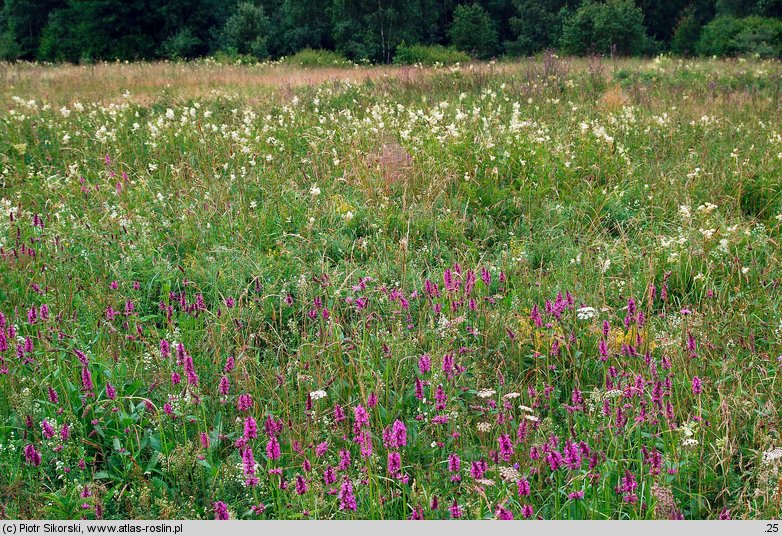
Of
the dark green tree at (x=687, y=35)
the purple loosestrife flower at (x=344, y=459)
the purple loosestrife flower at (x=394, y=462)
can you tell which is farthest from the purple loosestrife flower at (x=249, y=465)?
the dark green tree at (x=687, y=35)

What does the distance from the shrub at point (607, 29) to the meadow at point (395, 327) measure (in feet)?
80.6

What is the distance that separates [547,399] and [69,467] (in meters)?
2.00

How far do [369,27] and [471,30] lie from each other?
5.94 meters

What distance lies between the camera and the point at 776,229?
16.9 ft

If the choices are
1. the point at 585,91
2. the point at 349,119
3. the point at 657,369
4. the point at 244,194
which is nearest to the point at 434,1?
the point at 585,91

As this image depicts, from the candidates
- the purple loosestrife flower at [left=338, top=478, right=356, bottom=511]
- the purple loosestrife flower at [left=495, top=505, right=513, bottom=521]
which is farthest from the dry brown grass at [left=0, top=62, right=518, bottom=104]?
the purple loosestrife flower at [left=495, top=505, right=513, bottom=521]

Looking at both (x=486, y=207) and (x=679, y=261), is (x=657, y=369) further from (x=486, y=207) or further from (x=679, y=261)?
(x=486, y=207)

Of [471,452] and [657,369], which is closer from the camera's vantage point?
[471,452]

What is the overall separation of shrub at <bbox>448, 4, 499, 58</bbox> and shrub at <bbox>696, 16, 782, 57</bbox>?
10.8m

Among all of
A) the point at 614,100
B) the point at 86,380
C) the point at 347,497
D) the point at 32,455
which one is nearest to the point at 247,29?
the point at 614,100

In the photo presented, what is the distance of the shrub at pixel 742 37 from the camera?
26658 mm

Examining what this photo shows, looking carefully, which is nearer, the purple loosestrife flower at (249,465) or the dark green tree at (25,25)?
the purple loosestrife flower at (249,465)

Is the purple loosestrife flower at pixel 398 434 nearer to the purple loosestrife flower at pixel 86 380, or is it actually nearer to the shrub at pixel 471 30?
the purple loosestrife flower at pixel 86 380

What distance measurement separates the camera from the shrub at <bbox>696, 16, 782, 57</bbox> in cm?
2666
